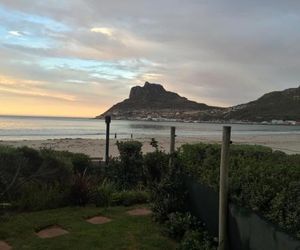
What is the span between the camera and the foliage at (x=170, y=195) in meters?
6.94

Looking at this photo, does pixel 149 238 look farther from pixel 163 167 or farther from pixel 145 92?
pixel 145 92

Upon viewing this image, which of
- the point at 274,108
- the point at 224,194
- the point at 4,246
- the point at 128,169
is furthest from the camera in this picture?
the point at 274,108

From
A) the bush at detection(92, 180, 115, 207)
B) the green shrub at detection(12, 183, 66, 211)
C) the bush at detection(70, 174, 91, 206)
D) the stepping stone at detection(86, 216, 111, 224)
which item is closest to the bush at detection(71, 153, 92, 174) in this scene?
the bush at detection(92, 180, 115, 207)

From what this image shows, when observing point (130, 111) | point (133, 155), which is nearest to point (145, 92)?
point (130, 111)

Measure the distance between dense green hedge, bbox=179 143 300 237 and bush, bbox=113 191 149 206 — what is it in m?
1.96

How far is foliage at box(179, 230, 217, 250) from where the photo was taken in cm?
553

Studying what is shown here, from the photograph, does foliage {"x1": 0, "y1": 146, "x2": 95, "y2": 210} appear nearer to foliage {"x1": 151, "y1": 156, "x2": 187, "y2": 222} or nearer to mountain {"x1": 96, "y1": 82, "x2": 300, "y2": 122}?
foliage {"x1": 151, "y1": 156, "x2": 187, "y2": 222}

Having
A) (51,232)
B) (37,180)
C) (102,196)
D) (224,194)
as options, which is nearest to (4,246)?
(51,232)

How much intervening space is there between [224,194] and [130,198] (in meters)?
3.66

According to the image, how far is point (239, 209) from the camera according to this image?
507cm

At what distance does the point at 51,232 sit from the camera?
661 cm

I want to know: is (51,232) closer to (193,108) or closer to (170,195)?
(170,195)

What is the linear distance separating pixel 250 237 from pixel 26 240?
3110 millimetres

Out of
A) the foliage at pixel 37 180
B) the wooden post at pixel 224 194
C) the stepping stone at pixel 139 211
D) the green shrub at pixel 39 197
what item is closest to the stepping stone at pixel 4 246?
the foliage at pixel 37 180
